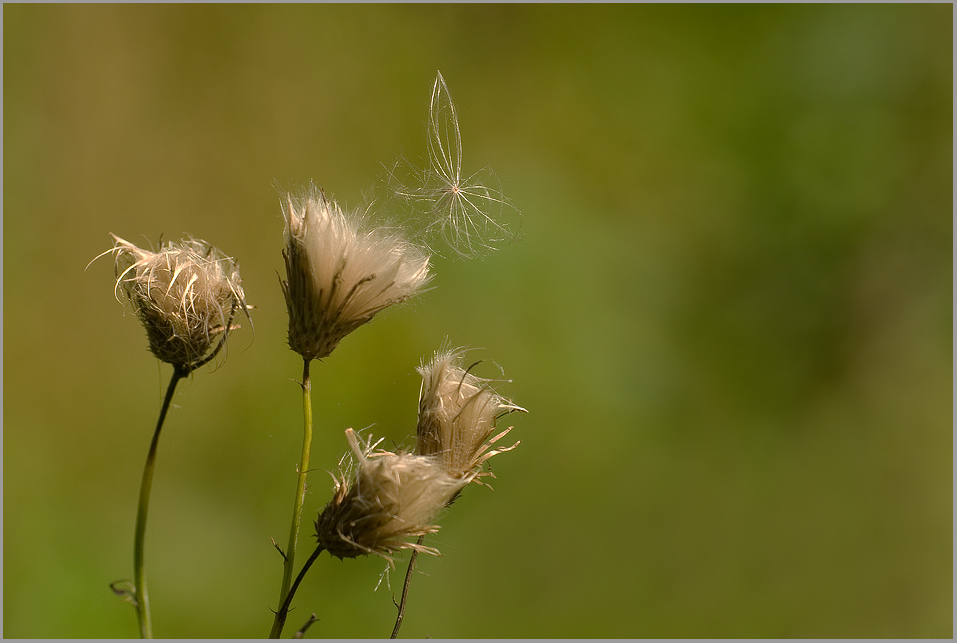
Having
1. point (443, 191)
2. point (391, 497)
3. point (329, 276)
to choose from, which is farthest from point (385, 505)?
point (443, 191)

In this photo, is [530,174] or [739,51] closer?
[530,174]

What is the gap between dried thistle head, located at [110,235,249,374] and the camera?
709 millimetres

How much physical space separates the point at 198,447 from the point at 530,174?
4.37 ft

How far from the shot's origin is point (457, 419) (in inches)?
29.8

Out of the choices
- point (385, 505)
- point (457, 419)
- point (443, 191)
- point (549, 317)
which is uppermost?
point (549, 317)

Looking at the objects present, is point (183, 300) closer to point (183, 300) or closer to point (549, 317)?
point (183, 300)

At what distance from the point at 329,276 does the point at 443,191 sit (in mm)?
255

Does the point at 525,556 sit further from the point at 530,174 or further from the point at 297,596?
the point at 530,174

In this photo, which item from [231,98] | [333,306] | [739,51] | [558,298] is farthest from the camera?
[739,51]

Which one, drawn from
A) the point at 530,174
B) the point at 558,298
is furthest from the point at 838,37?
the point at 558,298

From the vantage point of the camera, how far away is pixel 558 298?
2.30 meters

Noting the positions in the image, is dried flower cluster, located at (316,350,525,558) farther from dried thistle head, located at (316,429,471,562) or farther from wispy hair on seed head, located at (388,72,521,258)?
wispy hair on seed head, located at (388,72,521,258)

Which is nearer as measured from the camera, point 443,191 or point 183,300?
point 183,300

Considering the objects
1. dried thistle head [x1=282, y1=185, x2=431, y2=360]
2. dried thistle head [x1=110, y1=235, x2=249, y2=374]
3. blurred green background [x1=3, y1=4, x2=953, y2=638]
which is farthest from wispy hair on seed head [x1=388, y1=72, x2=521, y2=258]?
blurred green background [x1=3, y1=4, x2=953, y2=638]
